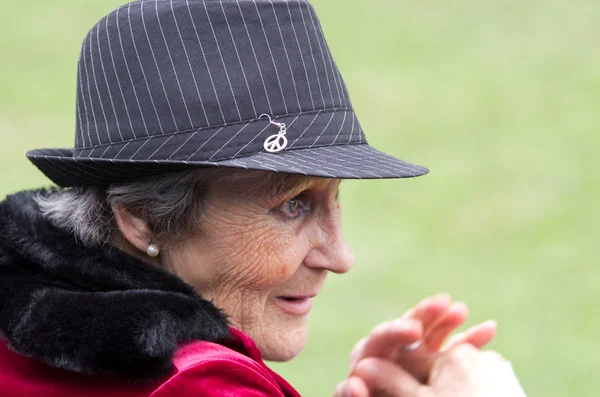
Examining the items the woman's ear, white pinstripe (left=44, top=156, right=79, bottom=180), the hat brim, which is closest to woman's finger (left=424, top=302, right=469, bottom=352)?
the hat brim

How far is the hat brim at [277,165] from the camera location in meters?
2.30

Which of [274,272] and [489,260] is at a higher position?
[274,272]

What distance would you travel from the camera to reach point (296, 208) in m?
2.60

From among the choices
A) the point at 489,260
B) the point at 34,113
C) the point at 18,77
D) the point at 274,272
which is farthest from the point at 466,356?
the point at 18,77

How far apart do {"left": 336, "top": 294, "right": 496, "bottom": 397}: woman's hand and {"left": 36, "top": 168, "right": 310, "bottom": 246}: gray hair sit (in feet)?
1.91

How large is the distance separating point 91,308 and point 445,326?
1186mm

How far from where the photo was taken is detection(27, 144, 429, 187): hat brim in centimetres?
230

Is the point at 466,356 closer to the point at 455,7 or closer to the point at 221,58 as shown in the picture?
the point at 221,58

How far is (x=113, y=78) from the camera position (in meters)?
2.44

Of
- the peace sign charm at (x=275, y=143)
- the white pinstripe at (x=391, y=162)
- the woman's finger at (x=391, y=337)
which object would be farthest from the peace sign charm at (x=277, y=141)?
the woman's finger at (x=391, y=337)

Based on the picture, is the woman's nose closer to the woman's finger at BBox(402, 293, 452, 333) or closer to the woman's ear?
the woman's finger at BBox(402, 293, 452, 333)

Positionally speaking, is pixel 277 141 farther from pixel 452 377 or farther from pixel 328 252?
pixel 452 377

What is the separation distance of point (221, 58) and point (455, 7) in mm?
12380

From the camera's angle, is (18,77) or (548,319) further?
(18,77)
